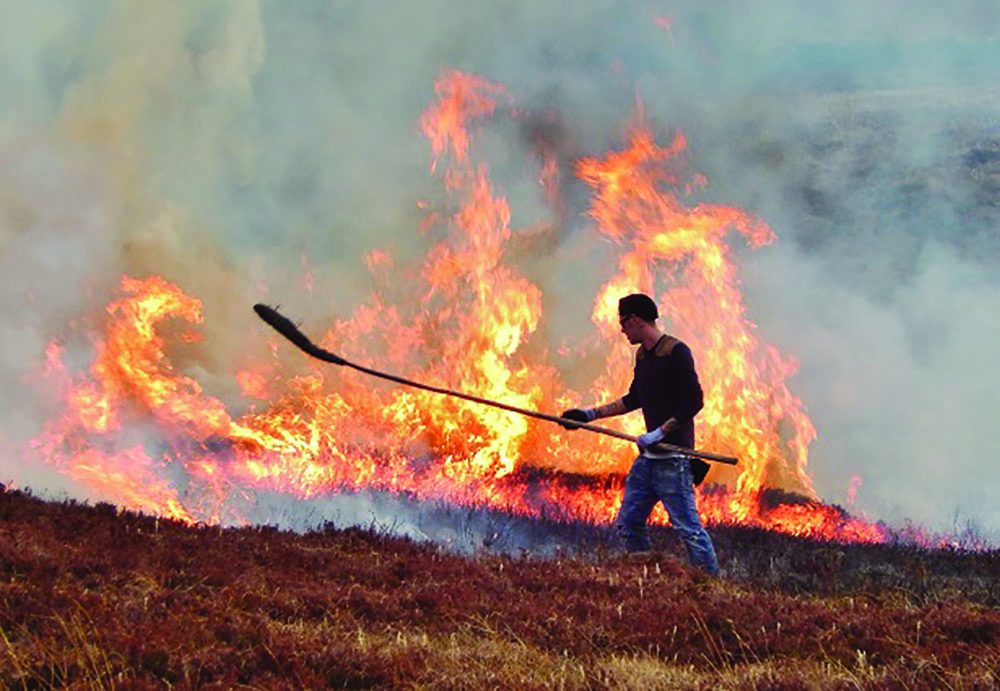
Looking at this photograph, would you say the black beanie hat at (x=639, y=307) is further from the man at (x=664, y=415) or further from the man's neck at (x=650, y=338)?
the man's neck at (x=650, y=338)

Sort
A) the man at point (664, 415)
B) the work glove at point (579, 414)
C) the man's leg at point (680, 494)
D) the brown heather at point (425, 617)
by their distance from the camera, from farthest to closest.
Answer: the work glove at point (579, 414) < the man's leg at point (680, 494) < the man at point (664, 415) < the brown heather at point (425, 617)

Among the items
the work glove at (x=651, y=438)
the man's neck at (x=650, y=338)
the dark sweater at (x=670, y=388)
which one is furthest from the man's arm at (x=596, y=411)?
the man's neck at (x=650, y=338)

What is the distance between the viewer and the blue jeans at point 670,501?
9.28 meters

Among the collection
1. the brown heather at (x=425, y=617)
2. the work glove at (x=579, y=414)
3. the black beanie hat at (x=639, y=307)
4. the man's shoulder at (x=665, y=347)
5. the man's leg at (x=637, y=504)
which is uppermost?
the black beanie hat at (x=639, y=307)

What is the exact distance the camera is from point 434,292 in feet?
69.7

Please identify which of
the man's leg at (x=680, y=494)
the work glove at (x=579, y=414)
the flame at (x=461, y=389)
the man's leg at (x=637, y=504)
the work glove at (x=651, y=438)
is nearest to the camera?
the work glove at (x=651, y=438)

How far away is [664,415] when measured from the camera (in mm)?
9305

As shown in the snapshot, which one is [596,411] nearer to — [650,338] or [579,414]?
[579,414]

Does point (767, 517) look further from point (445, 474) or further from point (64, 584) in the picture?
point (64, 584)

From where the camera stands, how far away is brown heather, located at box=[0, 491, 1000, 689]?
5.48m

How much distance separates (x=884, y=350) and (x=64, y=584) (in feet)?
96.4

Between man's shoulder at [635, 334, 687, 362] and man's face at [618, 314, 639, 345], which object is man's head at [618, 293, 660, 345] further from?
man's shoulder at [635, 334, 687, 362]

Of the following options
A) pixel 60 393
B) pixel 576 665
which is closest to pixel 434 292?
pixel 60 393

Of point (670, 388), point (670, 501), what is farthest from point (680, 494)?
point (670, 388)
